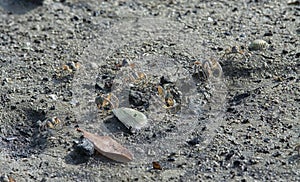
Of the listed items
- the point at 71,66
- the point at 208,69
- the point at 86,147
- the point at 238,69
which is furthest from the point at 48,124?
the point at 238,69

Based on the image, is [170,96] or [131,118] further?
[170,96]

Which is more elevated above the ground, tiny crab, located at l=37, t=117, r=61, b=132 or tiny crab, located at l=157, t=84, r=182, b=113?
tiny crab, located at l=157, t=84, r=182, b=113

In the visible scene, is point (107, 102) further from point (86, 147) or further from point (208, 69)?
point (208, 69)

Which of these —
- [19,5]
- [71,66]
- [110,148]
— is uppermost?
[19,5]

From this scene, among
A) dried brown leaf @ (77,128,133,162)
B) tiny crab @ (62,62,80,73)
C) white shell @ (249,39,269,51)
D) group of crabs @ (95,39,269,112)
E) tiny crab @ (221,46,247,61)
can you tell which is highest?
white shell @ (249,39,269,51)

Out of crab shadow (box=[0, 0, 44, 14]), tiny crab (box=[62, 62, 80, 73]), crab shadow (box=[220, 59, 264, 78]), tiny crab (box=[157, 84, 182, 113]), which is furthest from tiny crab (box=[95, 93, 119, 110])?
crab shadow (box=[0, 0, 44, 14])

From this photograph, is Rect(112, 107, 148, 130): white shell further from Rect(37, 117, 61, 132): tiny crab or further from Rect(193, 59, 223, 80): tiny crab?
Rect(193, 59, 223, 80): tiny crab

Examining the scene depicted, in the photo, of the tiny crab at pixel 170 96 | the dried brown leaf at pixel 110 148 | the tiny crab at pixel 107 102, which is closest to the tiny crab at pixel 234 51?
the tiny crab at pixel 170 96

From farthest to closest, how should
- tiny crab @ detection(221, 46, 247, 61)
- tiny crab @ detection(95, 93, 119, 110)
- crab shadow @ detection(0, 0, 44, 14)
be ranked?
crab shadow @ detection(0, 0, 44, 14)
tiny crab @ detection(221, 46, 247, 61)
tiny crab @ detection(95, 93, 119, 110)
